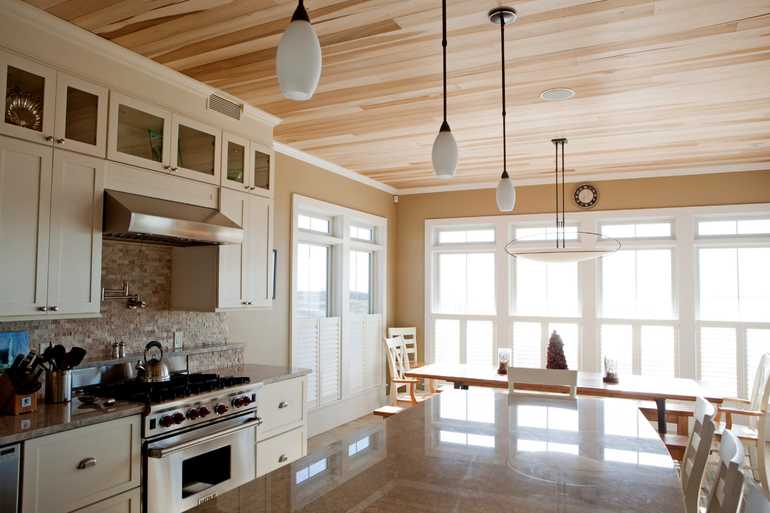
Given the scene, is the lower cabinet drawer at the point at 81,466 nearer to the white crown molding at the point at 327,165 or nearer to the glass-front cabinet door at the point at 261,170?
the glass-front cabinet door at the point at 261,170

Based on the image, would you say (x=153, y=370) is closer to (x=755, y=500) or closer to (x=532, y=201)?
(x=755, y=500)

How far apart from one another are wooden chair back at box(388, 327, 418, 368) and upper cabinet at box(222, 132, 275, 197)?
10.3 feet

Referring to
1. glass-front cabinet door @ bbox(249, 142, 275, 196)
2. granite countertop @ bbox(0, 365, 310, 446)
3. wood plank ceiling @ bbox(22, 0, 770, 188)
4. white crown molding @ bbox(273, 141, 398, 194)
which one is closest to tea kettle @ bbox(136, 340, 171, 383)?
granite countertop @ bbox(0, 365, 310, 446)

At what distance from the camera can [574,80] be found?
346cm

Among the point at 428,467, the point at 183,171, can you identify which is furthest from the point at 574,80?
the point at 428,467

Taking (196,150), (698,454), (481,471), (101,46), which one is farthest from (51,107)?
(698,454)

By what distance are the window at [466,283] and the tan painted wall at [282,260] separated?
5.38 ft

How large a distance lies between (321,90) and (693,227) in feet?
14.3

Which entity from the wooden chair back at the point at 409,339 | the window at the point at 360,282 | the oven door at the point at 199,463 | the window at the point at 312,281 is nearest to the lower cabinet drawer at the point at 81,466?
the oven door at the point at 199,463

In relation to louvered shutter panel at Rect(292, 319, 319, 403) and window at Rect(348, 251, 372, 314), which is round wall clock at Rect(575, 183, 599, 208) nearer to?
window at Rect(348, 251, 372, 314)

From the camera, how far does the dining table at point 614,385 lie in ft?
13.0

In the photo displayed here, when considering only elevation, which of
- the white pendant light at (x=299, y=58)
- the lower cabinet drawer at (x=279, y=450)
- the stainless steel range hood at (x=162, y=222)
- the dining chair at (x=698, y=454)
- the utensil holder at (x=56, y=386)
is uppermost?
the white pendant light at (x=299, y=58)

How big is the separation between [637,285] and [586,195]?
1140 mm

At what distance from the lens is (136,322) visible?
347 centimetres
